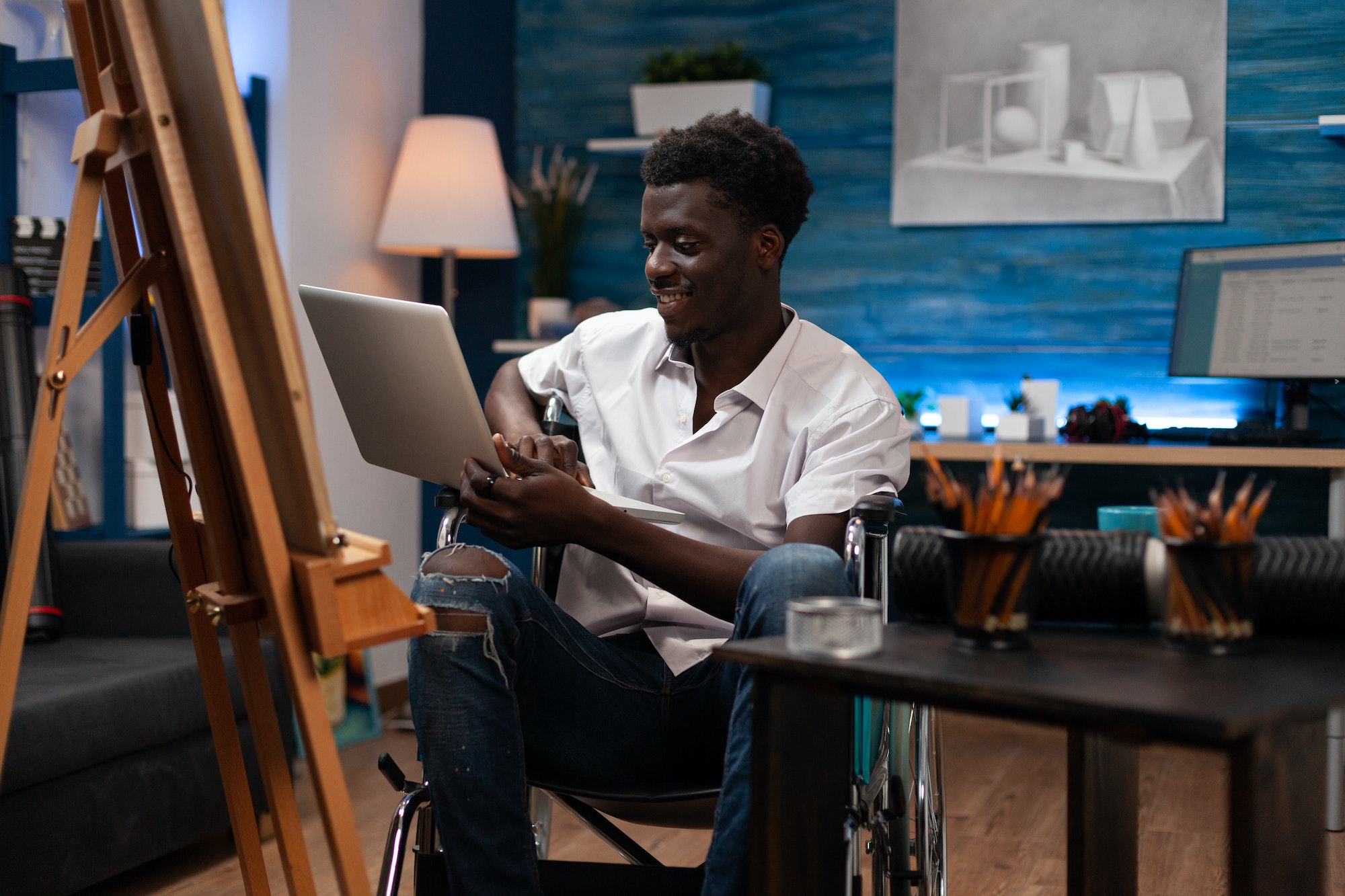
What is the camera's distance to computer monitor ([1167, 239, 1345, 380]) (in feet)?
9.30

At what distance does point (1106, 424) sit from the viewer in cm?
293

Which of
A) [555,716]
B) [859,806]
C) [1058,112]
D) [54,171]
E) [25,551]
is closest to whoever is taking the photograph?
[25,551]

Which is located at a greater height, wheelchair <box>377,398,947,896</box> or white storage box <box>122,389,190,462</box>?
white storage box <box>122,389,190,462</box>

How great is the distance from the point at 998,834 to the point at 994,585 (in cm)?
174

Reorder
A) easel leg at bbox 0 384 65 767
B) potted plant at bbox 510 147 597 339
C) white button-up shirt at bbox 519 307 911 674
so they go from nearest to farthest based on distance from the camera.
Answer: easel leg at bbox 0 384 65 767
white button-up shirt at bbox 519 307 911 674
potted plant at bbox 510 147 597 339

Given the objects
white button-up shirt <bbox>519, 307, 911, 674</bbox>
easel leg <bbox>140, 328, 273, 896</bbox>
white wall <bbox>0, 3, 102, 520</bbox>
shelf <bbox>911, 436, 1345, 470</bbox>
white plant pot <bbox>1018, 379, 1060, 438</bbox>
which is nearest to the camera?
easel leg <bbox>140, 328, 273, 896</bbox>

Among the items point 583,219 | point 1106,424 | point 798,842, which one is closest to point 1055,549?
point 798,842

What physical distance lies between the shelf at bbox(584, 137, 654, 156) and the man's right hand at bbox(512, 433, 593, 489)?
197cm

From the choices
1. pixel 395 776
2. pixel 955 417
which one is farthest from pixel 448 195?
pixel 395 776

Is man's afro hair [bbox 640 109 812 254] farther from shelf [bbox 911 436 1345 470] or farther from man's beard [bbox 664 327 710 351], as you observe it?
shelf [bbox 911 436 1345 470]

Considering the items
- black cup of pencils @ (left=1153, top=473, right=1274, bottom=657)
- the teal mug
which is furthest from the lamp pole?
black cup of pencils @ (left=1153, top=473, right=1274, bottom=657)

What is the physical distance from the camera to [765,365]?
1.71 meters

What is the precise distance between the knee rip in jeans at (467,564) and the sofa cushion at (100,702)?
859mm

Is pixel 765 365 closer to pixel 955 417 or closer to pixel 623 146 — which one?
pixel 955 417
